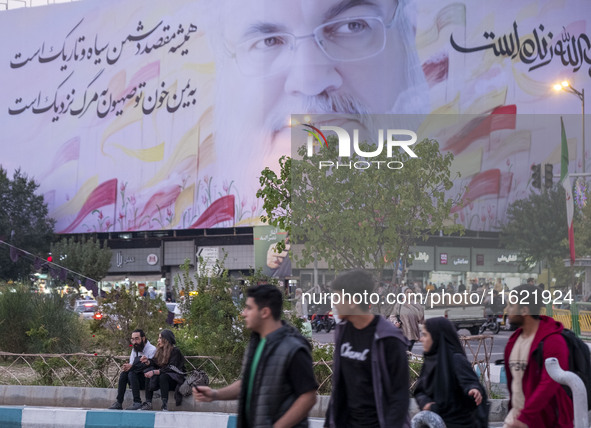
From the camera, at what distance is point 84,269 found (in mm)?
52969

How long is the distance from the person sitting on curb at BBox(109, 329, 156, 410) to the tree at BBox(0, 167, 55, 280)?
4327 cm

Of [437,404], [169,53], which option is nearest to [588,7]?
[169,53]

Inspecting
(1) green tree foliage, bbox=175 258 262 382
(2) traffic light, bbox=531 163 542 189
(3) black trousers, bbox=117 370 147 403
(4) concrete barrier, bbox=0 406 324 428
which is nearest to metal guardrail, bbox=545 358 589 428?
(4) concrete barrier, bbox=0 406 324 428

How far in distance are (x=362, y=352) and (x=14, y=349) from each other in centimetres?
1092

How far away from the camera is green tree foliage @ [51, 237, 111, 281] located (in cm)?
5234

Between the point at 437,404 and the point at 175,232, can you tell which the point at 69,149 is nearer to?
the point at 175,232

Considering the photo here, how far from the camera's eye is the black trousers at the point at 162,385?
10.0 meters

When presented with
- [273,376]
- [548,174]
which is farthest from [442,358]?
[548,174]

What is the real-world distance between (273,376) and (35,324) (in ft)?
34.8

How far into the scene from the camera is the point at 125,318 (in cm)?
1223

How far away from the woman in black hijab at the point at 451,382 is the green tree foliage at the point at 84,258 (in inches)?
Answer: 1924

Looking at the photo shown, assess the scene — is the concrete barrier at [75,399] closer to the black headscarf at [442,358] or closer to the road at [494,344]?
the black headscarf at [442,358]

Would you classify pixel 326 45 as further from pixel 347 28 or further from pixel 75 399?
pixel 75 399

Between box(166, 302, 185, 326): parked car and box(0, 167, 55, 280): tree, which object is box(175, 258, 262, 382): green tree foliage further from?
box(0, 167, 55, 280): tree
